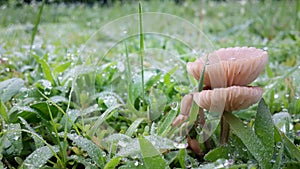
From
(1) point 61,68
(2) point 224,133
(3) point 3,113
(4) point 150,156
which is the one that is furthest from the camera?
(1) point 61,68

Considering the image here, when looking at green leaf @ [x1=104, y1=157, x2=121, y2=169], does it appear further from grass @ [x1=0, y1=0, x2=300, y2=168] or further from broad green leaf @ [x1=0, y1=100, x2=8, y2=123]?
broad green leaf @ [x1=0, y1=100, x2=8, y2=123]

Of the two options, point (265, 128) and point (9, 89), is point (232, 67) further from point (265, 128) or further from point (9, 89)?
point (9, 89)

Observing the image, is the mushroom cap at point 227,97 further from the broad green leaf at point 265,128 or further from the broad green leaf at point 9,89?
the broad green leaf at point 9,89

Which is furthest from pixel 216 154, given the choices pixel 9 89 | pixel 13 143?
pixel 9 89

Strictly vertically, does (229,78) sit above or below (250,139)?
above

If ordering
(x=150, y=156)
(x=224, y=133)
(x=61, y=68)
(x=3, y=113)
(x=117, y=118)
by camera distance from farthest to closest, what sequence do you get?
(x=61, y=68), (x=117, y=118), (x=3, y=113), (x=224, y=133), (x=150, y=156)

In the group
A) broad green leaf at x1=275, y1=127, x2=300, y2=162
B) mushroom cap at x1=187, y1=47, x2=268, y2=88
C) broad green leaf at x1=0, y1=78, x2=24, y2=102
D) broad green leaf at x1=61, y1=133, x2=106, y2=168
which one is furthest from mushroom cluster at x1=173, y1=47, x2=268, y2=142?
broad green leaf at x1=0, y1=78, x2=24, y2=102
